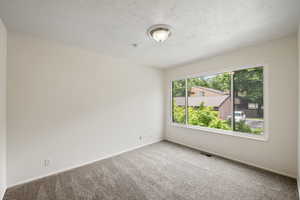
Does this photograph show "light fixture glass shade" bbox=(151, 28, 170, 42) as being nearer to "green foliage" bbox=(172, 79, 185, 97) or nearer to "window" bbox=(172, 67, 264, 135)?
"window" bbox=(172, 67, 264, 135)

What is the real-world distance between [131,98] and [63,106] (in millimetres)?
1650

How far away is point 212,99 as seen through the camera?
11.4 feet

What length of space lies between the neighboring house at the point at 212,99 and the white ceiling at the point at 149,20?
3.94 feet

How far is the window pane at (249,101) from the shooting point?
8.73ft

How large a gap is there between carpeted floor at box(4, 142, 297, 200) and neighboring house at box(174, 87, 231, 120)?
3.90ft

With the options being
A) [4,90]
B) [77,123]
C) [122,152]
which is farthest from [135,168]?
[4,90]

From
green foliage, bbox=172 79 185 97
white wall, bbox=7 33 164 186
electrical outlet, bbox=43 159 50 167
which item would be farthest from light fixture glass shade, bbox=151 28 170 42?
electrical outlet, bbox=43 159 50 167

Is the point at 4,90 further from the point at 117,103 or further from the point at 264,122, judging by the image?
the point at 264,122

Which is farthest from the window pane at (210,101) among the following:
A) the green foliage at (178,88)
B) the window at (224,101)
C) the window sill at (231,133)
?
the green foliage at (178,88)

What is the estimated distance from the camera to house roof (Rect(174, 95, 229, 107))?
330cm

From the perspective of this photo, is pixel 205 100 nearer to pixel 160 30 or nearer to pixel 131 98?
pixel 131 98

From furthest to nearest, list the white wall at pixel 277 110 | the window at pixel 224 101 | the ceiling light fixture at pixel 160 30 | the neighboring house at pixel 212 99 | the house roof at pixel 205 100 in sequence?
the house roof at pixel 205 100 < the neighboring house at pixel 212 99 < the window at pixel 224 101 < the white wall at pixel 277 110 < the ceiling light fixture at pixel 160 30

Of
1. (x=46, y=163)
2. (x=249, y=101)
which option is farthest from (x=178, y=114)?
(x=46, y=163)

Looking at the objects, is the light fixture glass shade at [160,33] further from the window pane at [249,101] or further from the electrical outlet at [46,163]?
the electrical outlet at [46,163]
